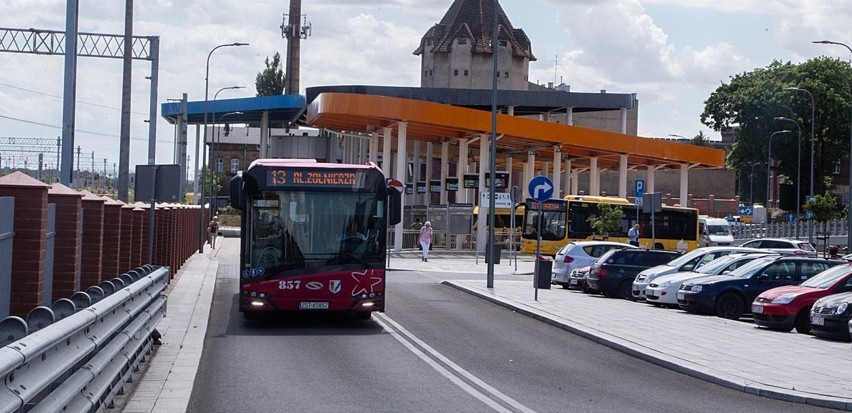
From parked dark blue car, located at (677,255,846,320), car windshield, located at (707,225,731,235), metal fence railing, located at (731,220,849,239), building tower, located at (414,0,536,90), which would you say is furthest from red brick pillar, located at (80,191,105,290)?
building tower, located at (414,0,536,90)

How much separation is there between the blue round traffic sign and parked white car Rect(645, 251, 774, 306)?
344 cm

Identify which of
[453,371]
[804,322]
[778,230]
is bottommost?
[453,371]

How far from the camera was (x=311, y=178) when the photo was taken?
20.1 metres

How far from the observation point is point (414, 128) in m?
60.1

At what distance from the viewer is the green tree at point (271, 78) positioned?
10956 centimetres

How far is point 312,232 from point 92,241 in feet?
19.7

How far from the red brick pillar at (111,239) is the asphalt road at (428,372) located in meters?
1.84

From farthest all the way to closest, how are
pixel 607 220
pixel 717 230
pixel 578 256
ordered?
1. pixel 717 230
2. pixel 607 220
3. pixel 578 256

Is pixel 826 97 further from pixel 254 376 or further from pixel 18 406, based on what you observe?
Result: pixel 18 406

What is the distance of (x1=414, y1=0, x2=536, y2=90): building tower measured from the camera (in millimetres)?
104625

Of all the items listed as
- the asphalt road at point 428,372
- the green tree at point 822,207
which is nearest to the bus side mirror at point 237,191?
the asphalt road at point 428,372

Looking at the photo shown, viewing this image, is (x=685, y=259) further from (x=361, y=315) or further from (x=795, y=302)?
(x=361, y=315)

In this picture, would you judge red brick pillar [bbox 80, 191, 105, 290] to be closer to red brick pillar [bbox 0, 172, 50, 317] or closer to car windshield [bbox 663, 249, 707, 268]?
red brick pillar [bbox 0, 172, 50, 317]

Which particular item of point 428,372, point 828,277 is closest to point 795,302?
point 828,277
